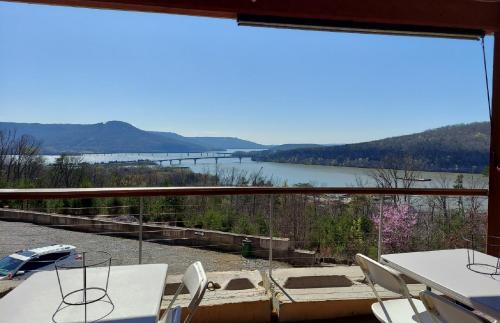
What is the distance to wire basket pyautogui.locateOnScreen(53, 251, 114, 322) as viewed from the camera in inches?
53.9

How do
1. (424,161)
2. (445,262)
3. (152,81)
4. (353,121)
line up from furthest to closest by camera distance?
1. (353,121)
2. (152,81)
3. (424,161)
4. (445,262)

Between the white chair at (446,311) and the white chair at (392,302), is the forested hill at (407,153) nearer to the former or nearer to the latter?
the white chair at (392,302)

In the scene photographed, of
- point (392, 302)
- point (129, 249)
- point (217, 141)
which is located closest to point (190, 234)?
point (129, 249)

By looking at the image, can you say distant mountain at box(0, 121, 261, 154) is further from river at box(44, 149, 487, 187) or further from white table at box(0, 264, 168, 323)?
white table at box(0, 264, 168, 323)

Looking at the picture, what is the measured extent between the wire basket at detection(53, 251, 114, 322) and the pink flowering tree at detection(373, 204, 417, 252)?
383cm

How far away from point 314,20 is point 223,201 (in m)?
2.68

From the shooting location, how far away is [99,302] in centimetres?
136

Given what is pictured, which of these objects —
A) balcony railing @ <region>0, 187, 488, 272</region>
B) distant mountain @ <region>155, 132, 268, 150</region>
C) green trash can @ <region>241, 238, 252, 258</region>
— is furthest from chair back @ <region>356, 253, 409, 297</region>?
distant mountain @ <region>155, 132, 268, 150</region>

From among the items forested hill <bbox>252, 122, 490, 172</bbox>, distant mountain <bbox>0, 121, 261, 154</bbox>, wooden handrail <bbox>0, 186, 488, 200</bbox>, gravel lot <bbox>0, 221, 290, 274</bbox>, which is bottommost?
gravel lot <bbox>0, 221, 290, 274</bbox>

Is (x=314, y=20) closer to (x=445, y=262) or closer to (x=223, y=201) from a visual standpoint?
(x=445, y=262)

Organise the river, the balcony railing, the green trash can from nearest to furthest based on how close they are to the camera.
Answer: the balcony railing
the green trash can
the river

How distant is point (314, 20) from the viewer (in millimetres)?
3004

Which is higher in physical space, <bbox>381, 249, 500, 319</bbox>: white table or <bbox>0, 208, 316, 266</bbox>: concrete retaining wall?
<bbox>381, 249, 500, 319</bbox>: white table

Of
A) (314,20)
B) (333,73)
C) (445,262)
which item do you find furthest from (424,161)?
(333,73)
